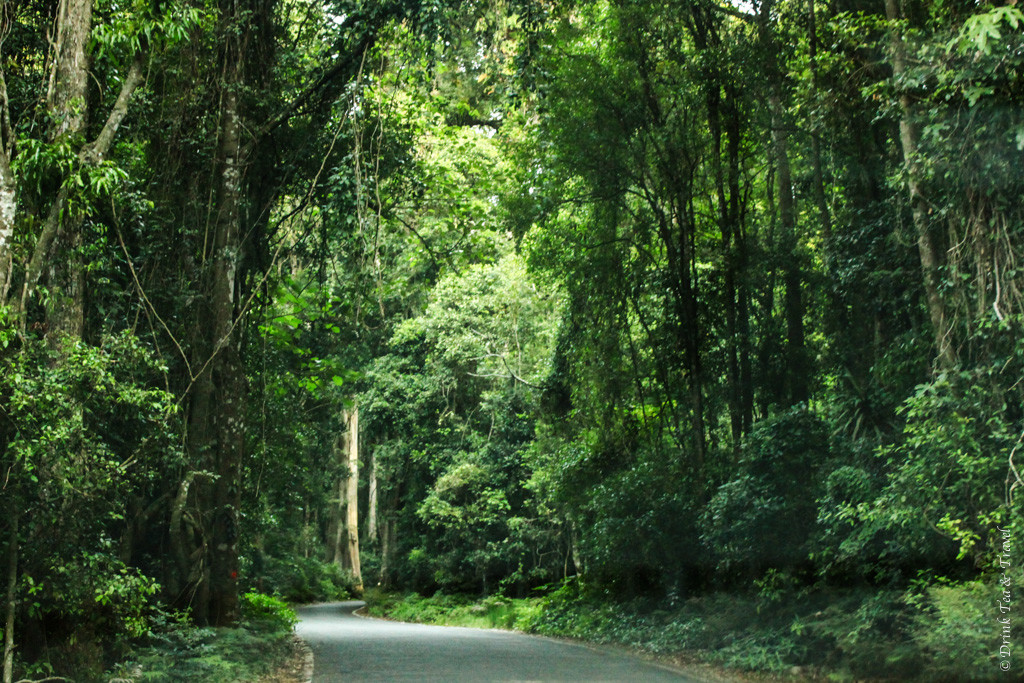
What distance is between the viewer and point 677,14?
50.8 ft

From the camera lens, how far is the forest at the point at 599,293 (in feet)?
26.8

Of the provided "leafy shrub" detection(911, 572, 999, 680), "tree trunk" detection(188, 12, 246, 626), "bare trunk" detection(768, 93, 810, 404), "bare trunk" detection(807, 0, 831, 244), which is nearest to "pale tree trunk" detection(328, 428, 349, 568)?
"tree trunk" detection(188, 12, 246, 626)

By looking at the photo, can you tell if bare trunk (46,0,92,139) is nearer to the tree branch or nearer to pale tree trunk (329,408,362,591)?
the tree branch

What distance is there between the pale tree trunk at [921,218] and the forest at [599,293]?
61 millimetres

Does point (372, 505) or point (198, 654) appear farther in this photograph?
point (372, 505)

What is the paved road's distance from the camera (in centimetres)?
1011

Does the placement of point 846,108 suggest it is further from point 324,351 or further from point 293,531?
point 293,531

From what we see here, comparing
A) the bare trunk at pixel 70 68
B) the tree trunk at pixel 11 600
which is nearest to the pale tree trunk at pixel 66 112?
the bare trunk at pixel 70 68

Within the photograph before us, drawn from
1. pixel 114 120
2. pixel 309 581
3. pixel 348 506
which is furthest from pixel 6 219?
pixel 309 581

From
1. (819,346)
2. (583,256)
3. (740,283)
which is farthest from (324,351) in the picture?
(819,346)

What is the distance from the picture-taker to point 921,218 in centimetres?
976

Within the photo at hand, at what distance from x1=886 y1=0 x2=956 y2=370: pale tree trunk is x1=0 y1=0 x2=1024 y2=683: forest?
0.06 m

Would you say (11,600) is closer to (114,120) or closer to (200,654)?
(200,654)

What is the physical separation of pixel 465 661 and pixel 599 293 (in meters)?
8.47
